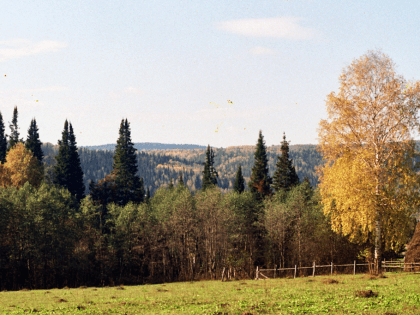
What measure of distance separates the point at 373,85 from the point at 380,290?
746 inches

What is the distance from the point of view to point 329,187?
36938mm

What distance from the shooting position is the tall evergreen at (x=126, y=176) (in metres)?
83.0

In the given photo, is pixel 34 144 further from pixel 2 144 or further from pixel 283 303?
pixel 283 303

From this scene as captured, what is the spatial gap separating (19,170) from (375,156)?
67809 mm

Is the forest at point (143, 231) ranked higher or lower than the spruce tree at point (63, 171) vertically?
lower

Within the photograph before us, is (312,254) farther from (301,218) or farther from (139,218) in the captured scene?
(139,218)

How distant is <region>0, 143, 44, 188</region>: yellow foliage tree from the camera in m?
79.1

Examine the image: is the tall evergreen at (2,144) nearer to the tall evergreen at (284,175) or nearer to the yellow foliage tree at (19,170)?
the yellow foliage tree at (19,170)

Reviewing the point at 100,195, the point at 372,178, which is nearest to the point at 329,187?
the point at 372,178

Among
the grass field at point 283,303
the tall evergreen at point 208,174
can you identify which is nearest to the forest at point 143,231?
the tall evergreen at point 208,174

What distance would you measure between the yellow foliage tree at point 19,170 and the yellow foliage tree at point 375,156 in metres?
62.8

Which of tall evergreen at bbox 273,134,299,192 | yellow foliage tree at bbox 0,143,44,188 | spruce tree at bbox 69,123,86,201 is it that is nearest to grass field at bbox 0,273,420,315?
tall evergreen at bbox 273,134,299,192

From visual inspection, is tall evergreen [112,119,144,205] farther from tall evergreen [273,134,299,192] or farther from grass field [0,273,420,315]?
grass field [0,273,420,315]

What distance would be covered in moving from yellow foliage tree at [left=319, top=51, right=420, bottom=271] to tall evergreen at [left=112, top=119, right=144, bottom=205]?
173ft
